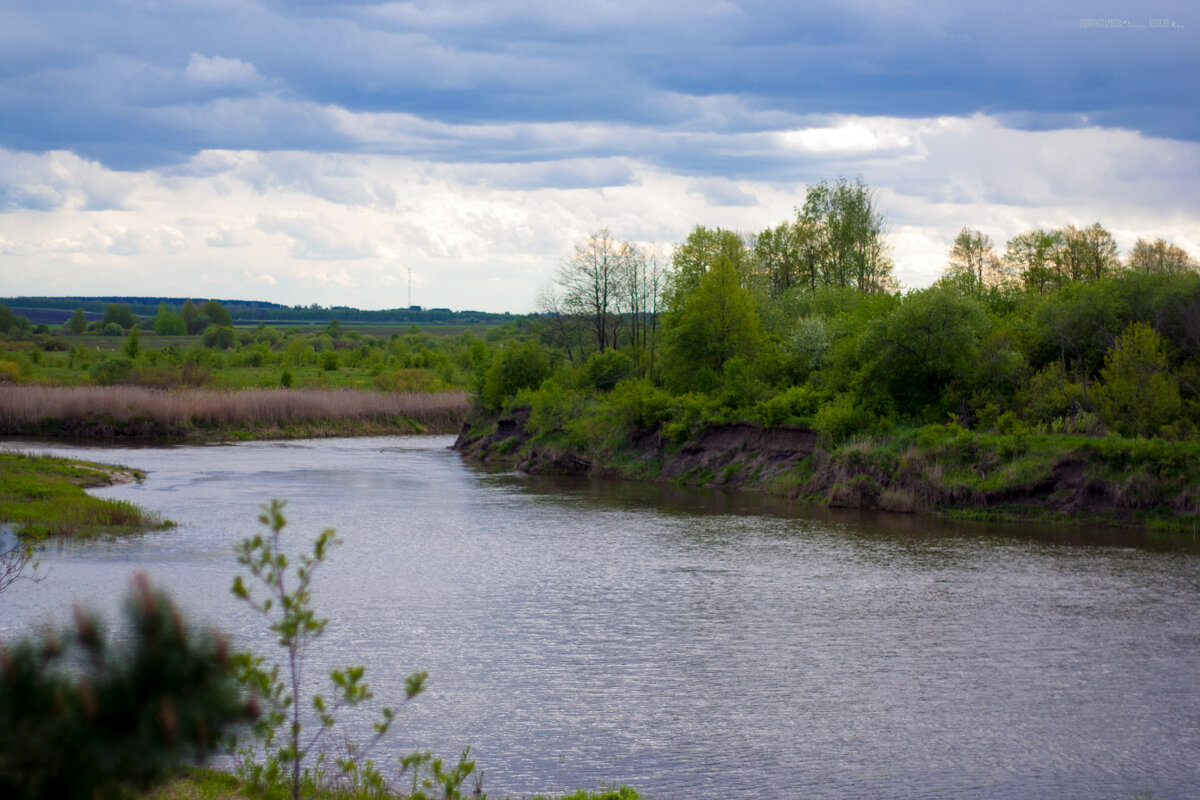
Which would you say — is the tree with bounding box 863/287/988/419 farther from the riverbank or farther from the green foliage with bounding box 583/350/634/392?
the green foliage with bounding box 583/350/634/392

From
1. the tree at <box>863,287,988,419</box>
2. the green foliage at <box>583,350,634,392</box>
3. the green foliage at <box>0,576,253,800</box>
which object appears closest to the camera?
the green foliage at <box>0,576,253,800</box>

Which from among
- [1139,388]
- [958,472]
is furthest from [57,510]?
[1139,388]

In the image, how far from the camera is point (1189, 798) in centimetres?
1175

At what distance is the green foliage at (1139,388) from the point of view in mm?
35094

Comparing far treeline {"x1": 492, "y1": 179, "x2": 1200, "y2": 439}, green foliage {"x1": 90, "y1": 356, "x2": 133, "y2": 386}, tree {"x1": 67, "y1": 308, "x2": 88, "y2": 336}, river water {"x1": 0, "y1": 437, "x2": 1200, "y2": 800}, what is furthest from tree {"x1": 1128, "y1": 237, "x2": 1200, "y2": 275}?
tree {"x1": 67, "y1": 308, "x2": 88, "y2": 336}

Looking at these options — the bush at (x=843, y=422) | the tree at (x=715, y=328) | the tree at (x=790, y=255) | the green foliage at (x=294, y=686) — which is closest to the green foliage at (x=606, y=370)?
the tree at (x=715, y=328)

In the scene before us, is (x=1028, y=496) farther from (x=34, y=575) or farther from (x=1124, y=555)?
(x=34, y=575)

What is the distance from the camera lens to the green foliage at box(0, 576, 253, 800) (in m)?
3.74

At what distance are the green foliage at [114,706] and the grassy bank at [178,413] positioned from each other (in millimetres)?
71563

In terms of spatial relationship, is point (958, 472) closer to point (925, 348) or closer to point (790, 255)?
point (925, 348)

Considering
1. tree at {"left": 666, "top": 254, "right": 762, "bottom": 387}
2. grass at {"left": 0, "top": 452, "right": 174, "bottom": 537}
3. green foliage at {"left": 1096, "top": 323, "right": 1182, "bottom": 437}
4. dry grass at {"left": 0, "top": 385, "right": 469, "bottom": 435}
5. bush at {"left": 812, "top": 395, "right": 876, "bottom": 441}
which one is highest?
tree at {"left": 666, "top": 254, "right": 762, "bottom": 387}

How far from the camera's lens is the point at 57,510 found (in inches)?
1187

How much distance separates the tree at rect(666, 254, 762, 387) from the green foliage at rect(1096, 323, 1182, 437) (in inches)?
709

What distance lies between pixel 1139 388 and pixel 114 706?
3813cm
